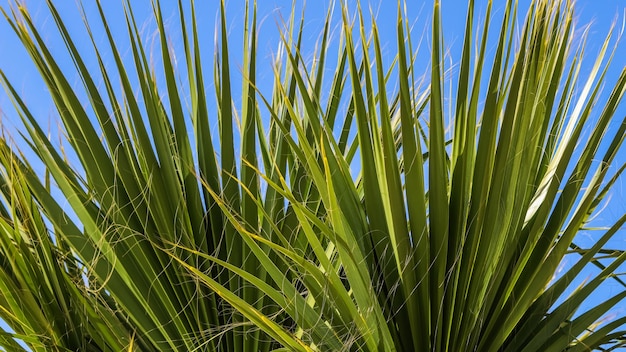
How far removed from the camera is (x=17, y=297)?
1092 mm

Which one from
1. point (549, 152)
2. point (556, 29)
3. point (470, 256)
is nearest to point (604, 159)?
point (549, 152)

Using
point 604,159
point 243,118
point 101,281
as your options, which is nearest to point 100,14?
point 243,118

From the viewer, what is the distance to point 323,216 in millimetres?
1150

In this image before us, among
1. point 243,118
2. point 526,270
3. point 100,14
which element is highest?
point 100,14

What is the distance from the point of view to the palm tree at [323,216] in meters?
0.97

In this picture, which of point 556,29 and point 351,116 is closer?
point 556,29

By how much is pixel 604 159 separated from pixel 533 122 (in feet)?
0.78

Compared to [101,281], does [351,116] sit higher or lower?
higher

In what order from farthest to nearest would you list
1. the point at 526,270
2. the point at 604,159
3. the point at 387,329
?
the point at 604,159, the point at 526,270, the point at 387,329

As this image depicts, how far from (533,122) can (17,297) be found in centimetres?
80

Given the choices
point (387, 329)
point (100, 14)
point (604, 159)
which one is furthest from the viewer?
point (100, 14)

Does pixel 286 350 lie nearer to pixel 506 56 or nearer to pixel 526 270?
pixel 526 270

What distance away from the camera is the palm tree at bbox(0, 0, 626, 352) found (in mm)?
967

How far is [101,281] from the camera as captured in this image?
111 centimetres
